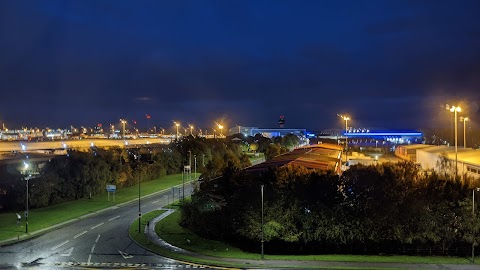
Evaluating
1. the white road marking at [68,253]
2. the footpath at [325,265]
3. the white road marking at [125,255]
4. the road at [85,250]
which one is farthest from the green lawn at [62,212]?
the footpath at [325,265]

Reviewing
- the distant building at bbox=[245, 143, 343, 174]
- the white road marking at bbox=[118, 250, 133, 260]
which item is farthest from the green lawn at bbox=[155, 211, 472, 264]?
the distant building at bbox=[245, 143, 343, 174]

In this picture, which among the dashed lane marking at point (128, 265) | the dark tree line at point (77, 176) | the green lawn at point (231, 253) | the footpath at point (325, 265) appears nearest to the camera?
the footpath at point (325, 265)

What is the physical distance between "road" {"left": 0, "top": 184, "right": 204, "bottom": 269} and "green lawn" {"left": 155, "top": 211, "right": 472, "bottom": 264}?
3032 mm

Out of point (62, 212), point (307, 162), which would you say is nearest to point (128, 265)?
point (62, 212)

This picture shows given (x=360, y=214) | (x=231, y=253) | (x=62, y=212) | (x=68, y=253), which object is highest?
(x=360, y=214)

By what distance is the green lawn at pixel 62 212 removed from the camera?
39.2m

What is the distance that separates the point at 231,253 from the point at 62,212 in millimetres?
25593

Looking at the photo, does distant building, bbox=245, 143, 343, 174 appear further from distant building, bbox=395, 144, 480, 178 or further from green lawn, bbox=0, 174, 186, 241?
green lawn, bbox=0, 174, 186, 241

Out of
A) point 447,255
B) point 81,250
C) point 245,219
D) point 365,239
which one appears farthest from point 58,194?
point 447,255

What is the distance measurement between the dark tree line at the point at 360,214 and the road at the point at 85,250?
7938 mm

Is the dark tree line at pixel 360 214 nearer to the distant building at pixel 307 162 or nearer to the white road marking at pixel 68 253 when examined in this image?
the distant building at pixel 307 162

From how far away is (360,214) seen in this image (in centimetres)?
3369

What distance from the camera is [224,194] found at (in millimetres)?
40500

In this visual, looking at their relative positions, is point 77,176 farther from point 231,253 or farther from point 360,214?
point 360,214
